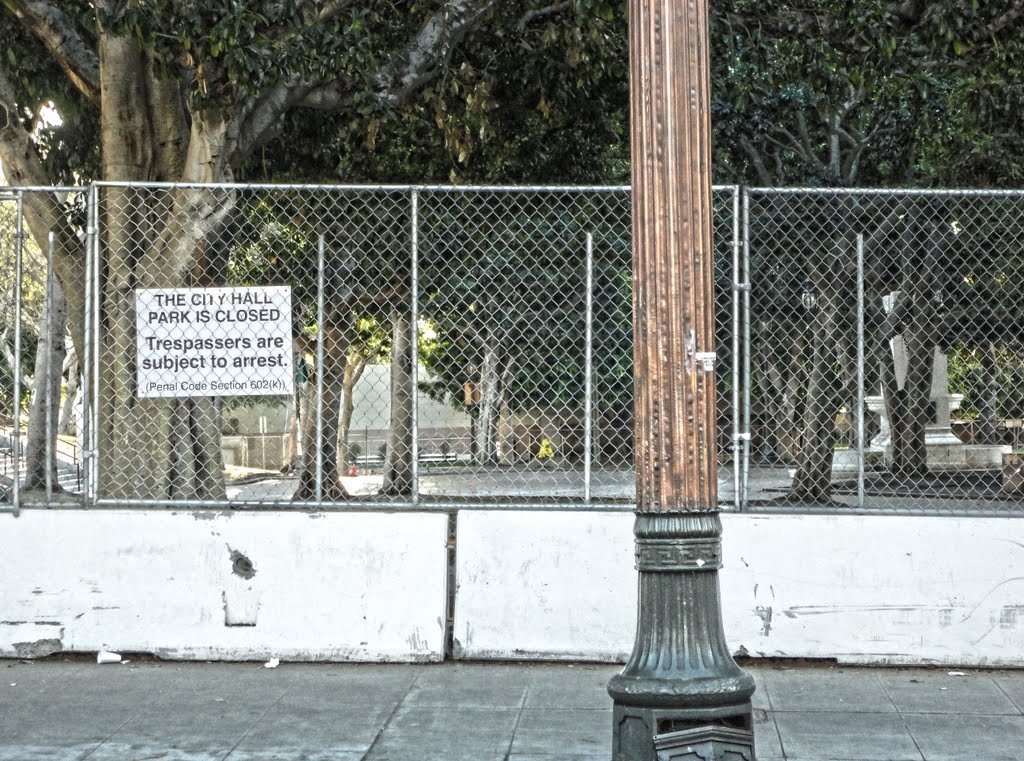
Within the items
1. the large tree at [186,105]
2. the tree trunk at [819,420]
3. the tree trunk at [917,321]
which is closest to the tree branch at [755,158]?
the tree trunk at [917,321]

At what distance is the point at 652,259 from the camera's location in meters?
4.27

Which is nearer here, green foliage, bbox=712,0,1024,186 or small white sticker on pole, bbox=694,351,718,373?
small white sticker on pole, bbox=694,351,718,373

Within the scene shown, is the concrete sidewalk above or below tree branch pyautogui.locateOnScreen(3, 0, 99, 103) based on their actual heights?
below

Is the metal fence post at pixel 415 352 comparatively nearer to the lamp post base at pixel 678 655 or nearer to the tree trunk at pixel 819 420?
the lamp post base at pixel 678 655

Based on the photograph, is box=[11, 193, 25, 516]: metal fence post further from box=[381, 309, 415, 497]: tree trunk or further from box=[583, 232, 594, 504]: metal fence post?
box=[583, 232, 594, 504]: metal fence post

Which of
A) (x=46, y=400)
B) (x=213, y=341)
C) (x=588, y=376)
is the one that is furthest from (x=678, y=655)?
(x=46, y=400)

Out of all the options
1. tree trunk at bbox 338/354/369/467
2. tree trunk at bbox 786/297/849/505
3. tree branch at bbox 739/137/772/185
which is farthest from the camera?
tree branch at bbox 739/137/772/185

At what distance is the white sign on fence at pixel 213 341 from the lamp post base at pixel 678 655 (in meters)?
3.94

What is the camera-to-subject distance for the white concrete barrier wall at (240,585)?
776cm

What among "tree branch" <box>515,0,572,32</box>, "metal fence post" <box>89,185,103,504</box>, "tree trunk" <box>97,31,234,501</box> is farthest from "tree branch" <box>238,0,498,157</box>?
"metal fence post" <box>89,185,103,504</box>

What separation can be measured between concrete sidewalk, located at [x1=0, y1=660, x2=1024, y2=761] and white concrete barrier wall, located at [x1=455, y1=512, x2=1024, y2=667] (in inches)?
6.4

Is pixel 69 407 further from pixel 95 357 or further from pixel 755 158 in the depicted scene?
pixel 95 357

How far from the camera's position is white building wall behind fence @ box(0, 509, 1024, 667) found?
7633mm

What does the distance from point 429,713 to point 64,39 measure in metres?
7.31
